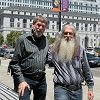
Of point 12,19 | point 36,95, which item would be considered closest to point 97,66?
point 36,95

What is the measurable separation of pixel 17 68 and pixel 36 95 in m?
0.52

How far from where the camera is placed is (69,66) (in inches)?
197

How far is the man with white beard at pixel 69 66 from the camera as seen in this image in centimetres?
498

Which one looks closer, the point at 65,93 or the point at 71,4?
the point at 65,93

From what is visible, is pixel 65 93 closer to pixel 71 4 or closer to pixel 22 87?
pixel 22 87

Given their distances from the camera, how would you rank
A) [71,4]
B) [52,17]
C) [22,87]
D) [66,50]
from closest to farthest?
[22,87]
[66,50]
[52,17]
[71,4]

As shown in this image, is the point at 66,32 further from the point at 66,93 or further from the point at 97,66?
the point at 97,66

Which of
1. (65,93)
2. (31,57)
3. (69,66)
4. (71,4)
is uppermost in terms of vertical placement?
(71,4)

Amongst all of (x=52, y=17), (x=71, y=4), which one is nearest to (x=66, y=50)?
(x=52, y=17)

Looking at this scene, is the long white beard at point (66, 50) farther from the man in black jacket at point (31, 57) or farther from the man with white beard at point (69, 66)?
the man in black jacket at point (31, 57)

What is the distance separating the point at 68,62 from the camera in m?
5.00

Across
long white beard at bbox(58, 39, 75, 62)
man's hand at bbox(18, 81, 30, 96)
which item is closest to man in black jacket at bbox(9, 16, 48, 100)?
man's hand at bbox(18, 81, 30, 96)

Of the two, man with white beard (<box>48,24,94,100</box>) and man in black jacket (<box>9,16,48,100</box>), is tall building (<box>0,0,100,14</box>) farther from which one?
man with white beard (<box>48,24,94,100</box>)

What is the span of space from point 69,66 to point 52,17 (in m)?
155
